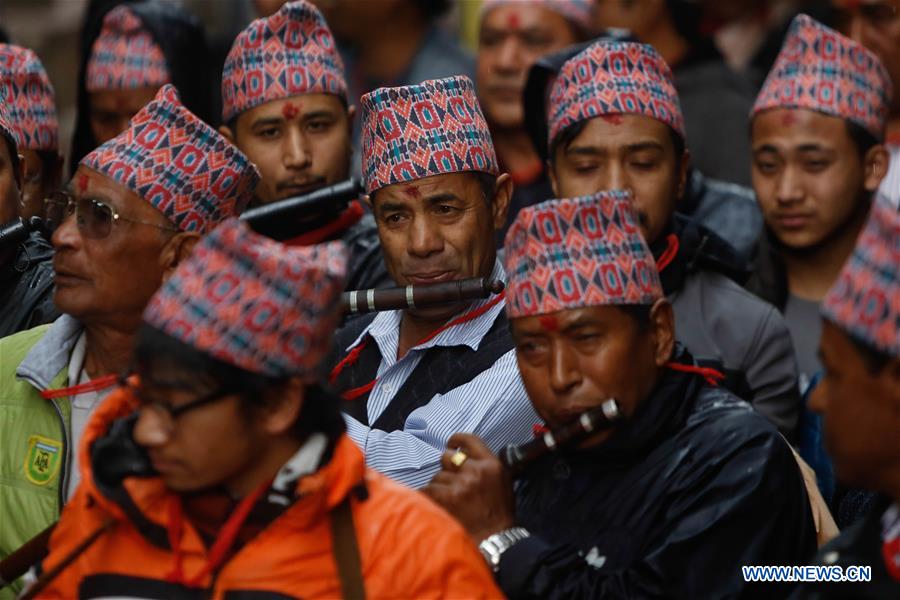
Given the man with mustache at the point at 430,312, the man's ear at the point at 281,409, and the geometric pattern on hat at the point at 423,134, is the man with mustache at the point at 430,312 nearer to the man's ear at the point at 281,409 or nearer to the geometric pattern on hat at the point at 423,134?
the geometric pattern on hat at the point at 423,134

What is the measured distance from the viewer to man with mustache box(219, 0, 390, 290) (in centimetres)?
697

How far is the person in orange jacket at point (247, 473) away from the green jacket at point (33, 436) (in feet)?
2.79

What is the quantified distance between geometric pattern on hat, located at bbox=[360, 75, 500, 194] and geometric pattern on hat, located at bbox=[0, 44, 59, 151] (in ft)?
5.65

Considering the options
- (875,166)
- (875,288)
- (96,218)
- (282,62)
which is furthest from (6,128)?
(875,288)

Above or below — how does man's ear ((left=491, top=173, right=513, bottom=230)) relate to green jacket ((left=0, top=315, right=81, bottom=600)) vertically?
above

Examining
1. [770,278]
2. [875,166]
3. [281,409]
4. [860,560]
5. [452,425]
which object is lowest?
[770,278]

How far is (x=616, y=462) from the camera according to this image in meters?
4.74

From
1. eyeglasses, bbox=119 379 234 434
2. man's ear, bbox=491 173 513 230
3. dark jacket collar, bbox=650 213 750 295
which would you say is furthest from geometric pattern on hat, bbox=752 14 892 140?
eyeglasses, bbox=119 379 234 434

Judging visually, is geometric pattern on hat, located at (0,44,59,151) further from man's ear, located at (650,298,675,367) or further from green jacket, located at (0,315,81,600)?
man's ear, located at (650,298,675,367)

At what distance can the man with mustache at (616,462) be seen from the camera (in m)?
4.50

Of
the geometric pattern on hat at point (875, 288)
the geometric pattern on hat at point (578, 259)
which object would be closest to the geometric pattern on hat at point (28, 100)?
the geometric pattern on hat at point (578, 259)

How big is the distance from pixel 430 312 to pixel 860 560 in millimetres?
2016

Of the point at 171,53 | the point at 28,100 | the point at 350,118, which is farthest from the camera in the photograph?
the point at 171,53

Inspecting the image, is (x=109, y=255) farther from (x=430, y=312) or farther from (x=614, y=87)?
(x=614, y=87)
